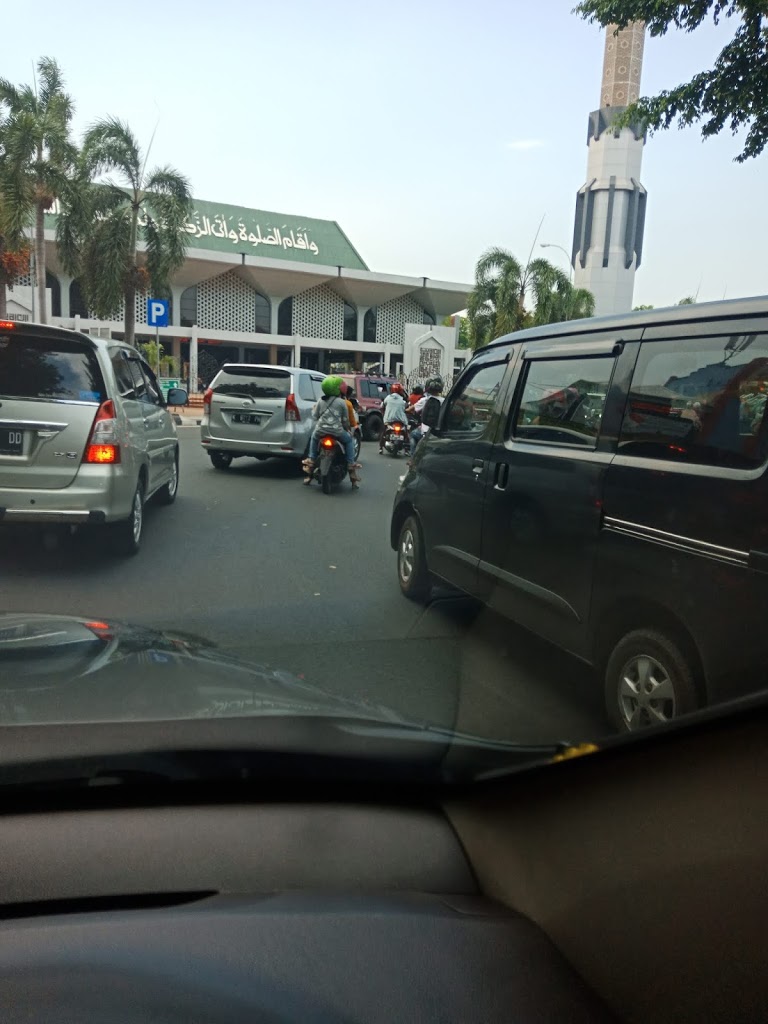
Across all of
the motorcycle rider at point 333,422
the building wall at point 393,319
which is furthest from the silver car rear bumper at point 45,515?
the building wall at point 393,319

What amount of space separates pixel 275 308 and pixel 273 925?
184 feet

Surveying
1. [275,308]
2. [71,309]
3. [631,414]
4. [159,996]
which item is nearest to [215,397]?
[631,414]

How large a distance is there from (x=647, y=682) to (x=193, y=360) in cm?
4893

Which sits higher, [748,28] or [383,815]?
[748,28]

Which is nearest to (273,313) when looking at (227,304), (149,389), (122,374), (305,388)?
(227,304)

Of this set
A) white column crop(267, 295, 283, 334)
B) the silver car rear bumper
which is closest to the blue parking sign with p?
the silver car rear bumper

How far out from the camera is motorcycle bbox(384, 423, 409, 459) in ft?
61.8

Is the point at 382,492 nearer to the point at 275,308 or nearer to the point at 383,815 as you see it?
the point at 383,815

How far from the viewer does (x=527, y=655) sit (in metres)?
4.77

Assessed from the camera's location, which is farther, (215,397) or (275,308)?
(275,308)

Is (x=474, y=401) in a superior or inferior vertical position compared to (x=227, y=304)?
inferior

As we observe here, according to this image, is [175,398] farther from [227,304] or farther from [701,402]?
[227,304]

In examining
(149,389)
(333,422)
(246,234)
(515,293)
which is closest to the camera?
(149,389)

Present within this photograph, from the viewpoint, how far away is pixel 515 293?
32.2m
